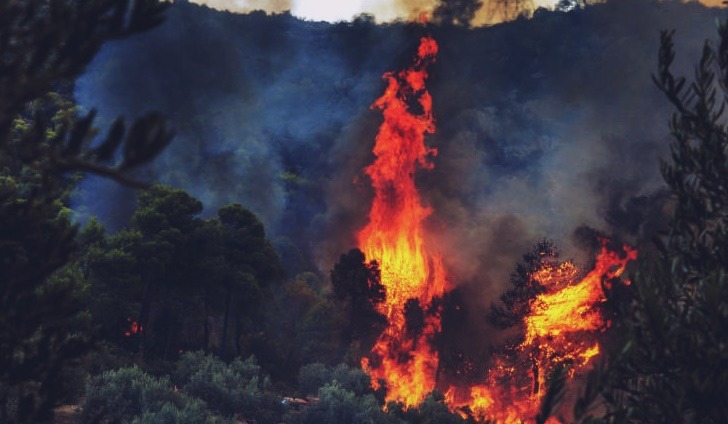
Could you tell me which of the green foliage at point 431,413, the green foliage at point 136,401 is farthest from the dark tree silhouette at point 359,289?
the green foliage at point 136,401

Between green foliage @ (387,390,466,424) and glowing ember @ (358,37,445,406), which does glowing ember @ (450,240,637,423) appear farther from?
green foliage @ (387,390,466,424)

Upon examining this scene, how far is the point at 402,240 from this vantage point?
62875mm

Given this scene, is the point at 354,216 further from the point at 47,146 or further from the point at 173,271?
the point at 47,146

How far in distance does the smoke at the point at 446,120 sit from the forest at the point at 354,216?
0.32 m

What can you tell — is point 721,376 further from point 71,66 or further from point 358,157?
point 358,157

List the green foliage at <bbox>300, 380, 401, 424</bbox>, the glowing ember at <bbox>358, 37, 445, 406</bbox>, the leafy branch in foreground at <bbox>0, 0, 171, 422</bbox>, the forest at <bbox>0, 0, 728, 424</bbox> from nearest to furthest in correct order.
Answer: the leafy branch in foreground at <bbox>0, 0, 171, 422</bbox>
the forest at <bbox>0, 0, 728, 424</bbox>
the green foliage at <bbox>300, 380, 401, 424</bbox>
the glowing ember at <bbox>358, 37, 445, 406</bbox>

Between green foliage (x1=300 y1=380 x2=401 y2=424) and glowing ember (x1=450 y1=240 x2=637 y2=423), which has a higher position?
glowing ember (x1=450 y1=240 x2=637 y2=423)

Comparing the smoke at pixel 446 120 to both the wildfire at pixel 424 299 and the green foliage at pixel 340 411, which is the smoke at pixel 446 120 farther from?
the green foliage at pixel 340 411

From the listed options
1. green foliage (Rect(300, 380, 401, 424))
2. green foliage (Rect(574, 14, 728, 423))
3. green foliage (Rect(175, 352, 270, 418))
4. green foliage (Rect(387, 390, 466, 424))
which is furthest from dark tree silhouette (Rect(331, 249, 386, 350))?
green foliage (Rect(574, 14, 728, 423))

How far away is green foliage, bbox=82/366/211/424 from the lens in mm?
25016

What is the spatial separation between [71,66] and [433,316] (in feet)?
167

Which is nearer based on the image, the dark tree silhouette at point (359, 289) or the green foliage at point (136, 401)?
the green foliage at point (136, 401)

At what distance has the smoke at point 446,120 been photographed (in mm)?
62094

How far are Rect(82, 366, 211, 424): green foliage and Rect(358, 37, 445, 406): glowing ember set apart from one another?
2236 cm
